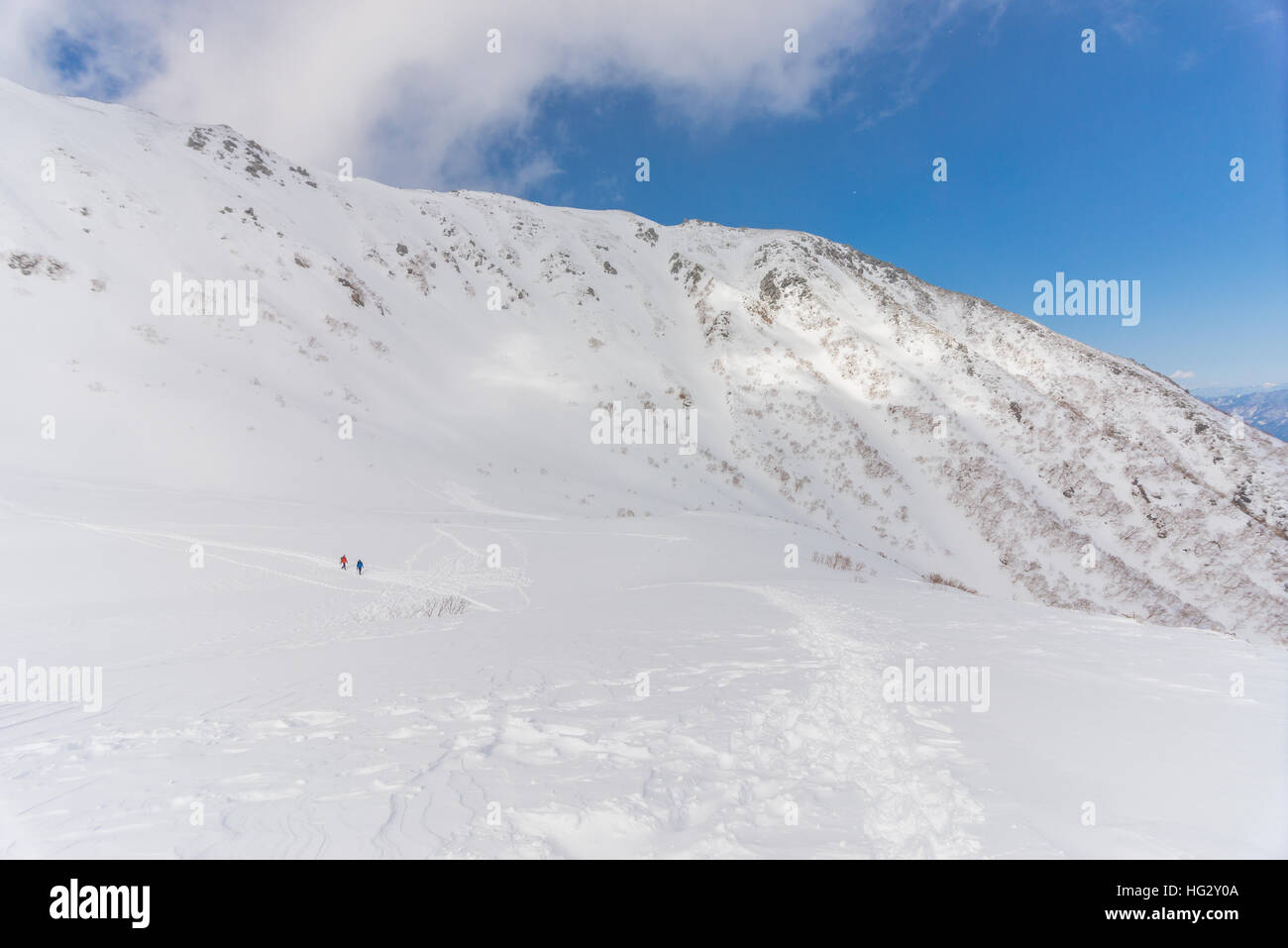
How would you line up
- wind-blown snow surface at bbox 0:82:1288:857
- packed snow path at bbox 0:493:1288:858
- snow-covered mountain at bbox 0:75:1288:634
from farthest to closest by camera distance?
snow-covered mountain at bbox 0:75:1288:634
wind-blown snow surface at bbox 0:82:1288:857
packed snow path at bbox 0:493:1288:858

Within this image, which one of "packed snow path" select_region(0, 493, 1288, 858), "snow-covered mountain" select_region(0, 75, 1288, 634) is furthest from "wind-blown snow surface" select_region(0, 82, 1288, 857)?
"snow-covered mountain" select_region(0, 75, 1288, 634)

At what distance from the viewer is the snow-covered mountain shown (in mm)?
30172

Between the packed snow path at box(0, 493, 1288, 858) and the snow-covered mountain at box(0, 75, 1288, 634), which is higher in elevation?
the snow-covered mountain at box(0, 75, 1288, 634)

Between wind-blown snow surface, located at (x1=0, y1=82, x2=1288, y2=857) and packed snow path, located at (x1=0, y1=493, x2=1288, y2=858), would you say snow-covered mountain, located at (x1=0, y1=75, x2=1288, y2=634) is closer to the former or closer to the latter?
wind-blown snow surface, located at (x1=0, y1=82, x2=1288, y2=857)

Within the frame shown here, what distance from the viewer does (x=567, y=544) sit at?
22.0m

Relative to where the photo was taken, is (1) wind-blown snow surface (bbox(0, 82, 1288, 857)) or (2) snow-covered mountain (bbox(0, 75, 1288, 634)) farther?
(2) snow-covered mountain (bbox(0, 75, 1288, 634))

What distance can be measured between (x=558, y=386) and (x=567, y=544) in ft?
102

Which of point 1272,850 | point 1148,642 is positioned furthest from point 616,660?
point 1148,642

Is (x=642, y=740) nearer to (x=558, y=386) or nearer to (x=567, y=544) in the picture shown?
(x=567, y=544)

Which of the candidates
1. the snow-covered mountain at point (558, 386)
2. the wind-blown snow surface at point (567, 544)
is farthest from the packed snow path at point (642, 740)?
the snow-covered mountain at point (558, 386)

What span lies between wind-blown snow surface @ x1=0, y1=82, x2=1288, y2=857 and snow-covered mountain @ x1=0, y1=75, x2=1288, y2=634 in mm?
335

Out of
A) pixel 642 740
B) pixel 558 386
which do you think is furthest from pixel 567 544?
pixel 558 386

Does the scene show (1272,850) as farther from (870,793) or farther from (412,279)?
(412,279)
